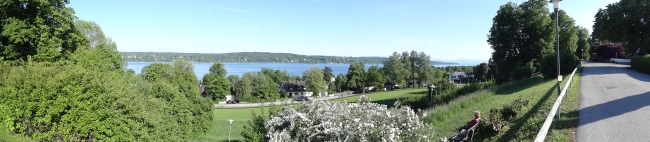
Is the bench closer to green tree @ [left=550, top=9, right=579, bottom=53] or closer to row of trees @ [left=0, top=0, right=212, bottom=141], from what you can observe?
row of trees @ [left=0, top=0, right=212, bottom=141]

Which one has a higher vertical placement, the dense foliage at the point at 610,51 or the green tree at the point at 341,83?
the dense foliage at the point at 610,51

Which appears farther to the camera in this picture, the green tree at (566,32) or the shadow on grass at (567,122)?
the green tree at (566,32)

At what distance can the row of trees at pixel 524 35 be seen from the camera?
104 feet

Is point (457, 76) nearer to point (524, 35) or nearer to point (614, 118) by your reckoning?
point (524, 35)

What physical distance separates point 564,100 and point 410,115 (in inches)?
300

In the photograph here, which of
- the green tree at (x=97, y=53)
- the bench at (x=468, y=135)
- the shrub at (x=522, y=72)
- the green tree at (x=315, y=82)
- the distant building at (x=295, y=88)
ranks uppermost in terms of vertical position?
the green tree at (x=97, y=53)

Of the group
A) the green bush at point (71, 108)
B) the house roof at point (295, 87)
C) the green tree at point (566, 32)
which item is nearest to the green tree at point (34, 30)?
the green bush at point (71, 108)

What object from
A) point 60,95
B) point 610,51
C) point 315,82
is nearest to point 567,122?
point 60,95

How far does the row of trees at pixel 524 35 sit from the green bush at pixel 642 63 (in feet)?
15.1

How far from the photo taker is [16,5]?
1622 cm

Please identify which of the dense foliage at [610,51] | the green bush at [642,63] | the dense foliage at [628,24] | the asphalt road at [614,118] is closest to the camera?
the asphalt road at [614,118]

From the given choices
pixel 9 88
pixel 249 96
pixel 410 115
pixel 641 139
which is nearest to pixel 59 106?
pixel 9 88

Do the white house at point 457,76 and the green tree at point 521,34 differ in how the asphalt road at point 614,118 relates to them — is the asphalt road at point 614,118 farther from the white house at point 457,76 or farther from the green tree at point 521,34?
the white house at point 457,76

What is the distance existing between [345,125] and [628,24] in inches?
1329
